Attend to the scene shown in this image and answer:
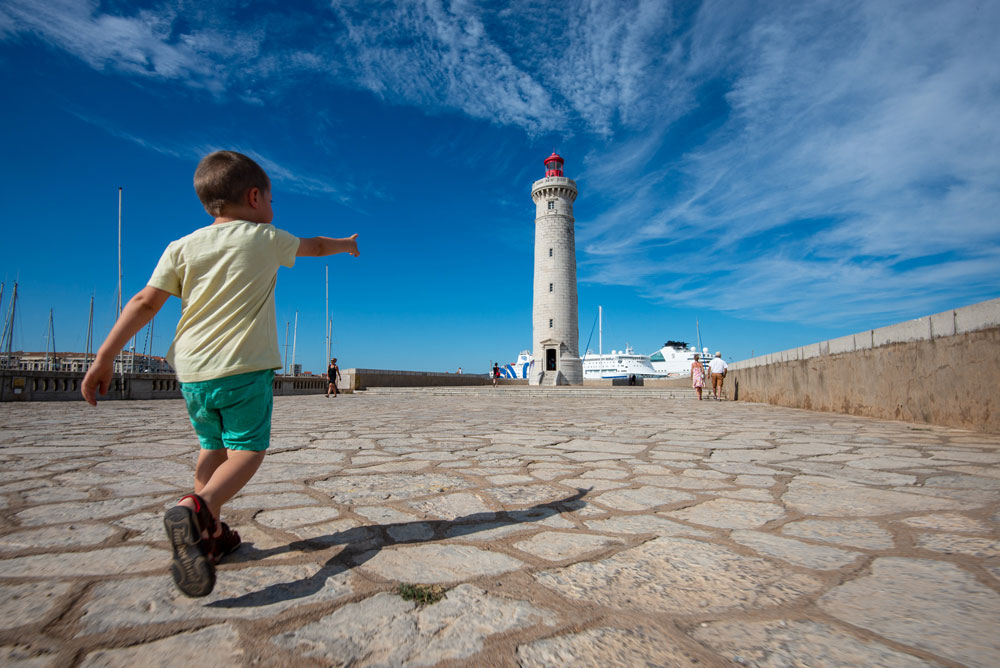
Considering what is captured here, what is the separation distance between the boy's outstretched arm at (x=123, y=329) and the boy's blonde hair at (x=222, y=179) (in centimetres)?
35

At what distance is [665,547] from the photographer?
1.67 metres

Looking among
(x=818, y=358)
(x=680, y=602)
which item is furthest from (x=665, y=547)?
(x=818, y=358)

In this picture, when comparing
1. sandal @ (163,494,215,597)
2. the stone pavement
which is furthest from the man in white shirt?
sandal @ (163,494,215,597)

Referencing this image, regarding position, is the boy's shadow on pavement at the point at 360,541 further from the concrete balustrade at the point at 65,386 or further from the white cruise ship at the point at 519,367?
the white cruise ship at the point at 519,367

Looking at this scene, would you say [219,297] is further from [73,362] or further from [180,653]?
[73,362]

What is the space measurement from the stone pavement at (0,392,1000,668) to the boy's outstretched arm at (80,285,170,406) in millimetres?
560

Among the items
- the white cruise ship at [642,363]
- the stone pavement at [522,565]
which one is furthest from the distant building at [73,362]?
the white cruise ship at [642,363]

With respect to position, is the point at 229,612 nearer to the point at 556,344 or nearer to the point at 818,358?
the point at 818,358

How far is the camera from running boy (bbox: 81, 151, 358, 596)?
5.03ft

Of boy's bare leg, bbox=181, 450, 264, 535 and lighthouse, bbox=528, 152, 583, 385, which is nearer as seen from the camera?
boy's bare leg, bbox=181, 450, 264, 535

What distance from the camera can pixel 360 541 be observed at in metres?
1.73

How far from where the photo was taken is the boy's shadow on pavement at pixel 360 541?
1.32 meters

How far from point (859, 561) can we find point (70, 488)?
3.37m

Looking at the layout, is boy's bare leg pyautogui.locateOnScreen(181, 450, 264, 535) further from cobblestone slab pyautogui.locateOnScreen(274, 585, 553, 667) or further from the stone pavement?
cobblestone slab pyautogui.locateOnScreen(274, 585, 553, 667)
